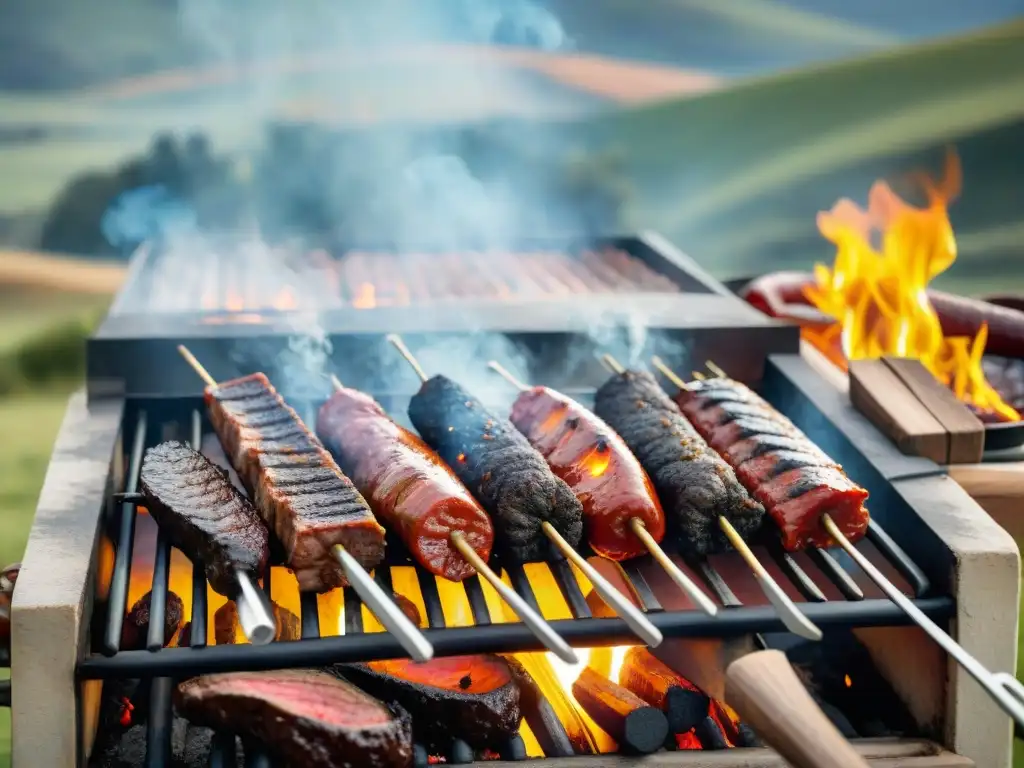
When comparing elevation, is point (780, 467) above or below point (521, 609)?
above

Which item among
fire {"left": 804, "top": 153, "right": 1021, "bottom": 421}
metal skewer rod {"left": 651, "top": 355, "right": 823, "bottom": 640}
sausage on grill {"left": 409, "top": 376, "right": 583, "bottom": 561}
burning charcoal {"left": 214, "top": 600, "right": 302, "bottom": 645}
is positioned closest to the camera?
metal skewer rod {"left": 651, "top": 355, "right": 823, "bottom": 640}

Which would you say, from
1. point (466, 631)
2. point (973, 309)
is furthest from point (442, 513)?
point (973, 309)

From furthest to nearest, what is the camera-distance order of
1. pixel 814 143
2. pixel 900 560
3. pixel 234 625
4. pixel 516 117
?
1. pixel 814 143
2. pixel 516 117
3. pixel 234 625
4. pixel 900 560

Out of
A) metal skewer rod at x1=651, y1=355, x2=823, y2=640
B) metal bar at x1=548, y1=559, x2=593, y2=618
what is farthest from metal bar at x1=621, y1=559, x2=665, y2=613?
metal skewer rod at x1=651, y1=355, x2=823, y2=640

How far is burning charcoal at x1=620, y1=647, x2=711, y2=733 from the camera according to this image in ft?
9.49

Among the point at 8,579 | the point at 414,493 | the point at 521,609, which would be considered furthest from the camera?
the point at 8,579

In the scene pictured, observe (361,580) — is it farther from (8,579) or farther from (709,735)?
(8,579)

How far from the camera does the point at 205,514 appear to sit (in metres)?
2.79

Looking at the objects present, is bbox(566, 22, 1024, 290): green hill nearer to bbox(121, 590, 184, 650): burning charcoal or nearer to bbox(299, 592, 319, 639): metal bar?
bbox(121, 590, 184, 650): burning charcoal

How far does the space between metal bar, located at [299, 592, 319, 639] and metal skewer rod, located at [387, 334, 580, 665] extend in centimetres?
39

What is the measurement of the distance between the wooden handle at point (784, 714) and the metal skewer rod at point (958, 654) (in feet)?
0.99

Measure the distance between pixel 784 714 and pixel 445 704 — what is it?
36.8 inches

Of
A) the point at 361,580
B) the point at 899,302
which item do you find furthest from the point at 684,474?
the point at 899,302

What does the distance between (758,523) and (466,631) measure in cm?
93
